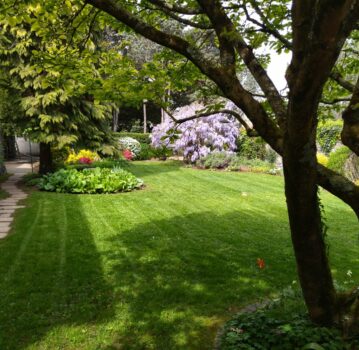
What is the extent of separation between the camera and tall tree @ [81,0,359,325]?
6.56 feet

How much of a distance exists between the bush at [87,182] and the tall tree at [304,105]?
8.53m

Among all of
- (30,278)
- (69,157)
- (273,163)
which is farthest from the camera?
(273,163)

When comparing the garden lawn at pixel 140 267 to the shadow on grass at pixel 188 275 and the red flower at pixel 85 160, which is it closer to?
the shadow on grass at pixel 188 275

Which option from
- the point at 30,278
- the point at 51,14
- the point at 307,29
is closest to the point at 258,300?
the point at 30,278

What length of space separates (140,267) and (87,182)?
21.6 feet

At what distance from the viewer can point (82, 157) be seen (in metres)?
16.0

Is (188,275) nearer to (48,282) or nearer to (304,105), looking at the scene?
(48,282)

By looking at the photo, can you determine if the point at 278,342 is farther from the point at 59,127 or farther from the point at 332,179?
the point at 59,127

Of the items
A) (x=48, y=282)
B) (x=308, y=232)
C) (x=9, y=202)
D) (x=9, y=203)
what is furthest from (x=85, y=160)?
(x=308, y=232)

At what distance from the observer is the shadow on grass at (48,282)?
4383 mm

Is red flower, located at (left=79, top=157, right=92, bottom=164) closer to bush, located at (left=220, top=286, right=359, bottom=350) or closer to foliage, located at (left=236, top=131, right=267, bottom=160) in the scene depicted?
foliage, located at (left=236, top=131, right=267, bottom=160)

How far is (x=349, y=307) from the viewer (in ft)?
11.2

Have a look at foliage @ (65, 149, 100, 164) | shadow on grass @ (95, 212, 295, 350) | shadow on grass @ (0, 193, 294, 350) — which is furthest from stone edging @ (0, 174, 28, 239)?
shadow on grass @ (95, 212, 295, 350)

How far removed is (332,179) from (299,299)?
216cm
